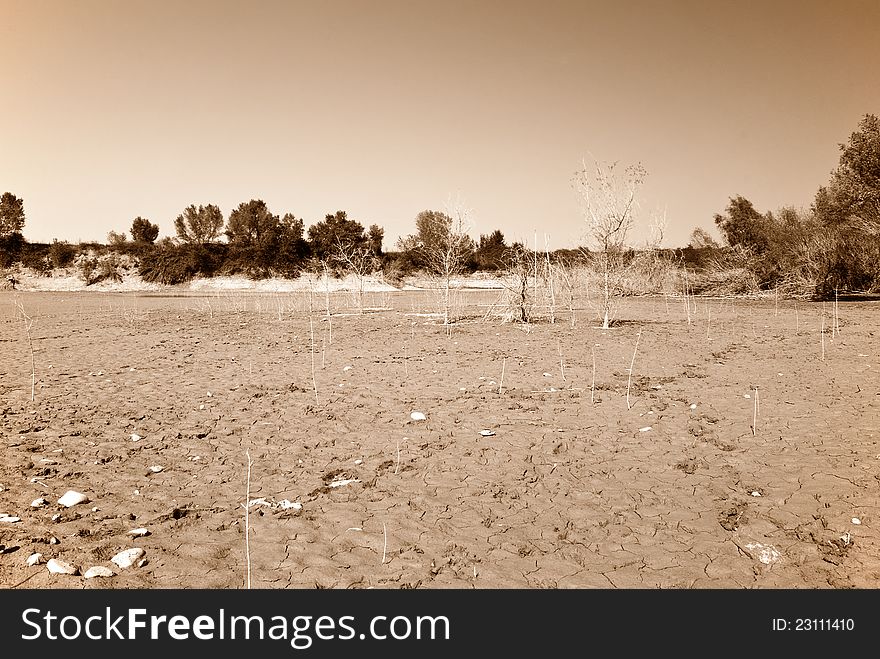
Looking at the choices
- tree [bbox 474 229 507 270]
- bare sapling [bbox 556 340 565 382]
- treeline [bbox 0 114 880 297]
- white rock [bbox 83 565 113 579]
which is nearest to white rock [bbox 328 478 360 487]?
white rock [bbox 83 565 113 579]

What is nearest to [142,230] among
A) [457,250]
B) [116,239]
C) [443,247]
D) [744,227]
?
[116,239]

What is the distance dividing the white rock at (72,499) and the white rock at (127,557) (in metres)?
1.15

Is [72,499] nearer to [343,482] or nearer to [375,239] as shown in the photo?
[343,482]

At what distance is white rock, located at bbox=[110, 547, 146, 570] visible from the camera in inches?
132

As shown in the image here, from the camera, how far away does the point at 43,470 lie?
4938 millimetres

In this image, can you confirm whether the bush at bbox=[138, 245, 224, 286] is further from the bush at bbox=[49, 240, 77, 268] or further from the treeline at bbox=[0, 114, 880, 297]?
the bush at bbox=[49, 240, 77, 268]

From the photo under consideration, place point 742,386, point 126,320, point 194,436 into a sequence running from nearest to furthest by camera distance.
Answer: point 194,436 → point 742,386 → point 126,320

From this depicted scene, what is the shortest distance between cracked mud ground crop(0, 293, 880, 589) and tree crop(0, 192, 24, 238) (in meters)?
49.5

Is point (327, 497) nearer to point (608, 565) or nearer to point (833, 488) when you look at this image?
point (608, 565)

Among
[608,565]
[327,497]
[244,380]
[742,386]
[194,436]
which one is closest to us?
[608,565]

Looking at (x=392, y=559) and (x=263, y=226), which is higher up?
(x=263, y=226)
